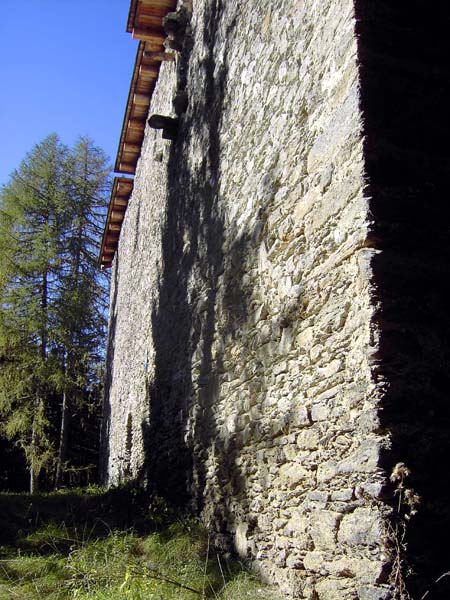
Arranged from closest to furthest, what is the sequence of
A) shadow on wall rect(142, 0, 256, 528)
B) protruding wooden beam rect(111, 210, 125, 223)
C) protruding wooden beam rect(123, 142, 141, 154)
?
shadow on wall rect(142, 0, 256, 528) < protruding wooden beam rect(123, 142, 141, 154) < protruding wooden beam rect(111, 210, 125, 223)

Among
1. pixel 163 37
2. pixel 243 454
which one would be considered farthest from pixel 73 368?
pixel 243 454

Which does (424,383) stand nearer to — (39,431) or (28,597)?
(28,597)

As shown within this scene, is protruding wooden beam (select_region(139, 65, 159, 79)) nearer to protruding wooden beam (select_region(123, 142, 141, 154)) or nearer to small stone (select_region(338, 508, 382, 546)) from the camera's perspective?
protruding wooden beam (select_region(123, 142, 141, 154))

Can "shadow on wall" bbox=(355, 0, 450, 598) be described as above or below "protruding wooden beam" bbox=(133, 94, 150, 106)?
below

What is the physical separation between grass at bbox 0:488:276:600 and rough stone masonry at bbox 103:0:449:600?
0.23 meters

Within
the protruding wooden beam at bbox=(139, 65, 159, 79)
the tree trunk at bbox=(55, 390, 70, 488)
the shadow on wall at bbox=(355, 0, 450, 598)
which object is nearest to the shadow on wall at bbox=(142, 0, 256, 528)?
the shadow on wall at bbox=(355, 0, 450, 598)

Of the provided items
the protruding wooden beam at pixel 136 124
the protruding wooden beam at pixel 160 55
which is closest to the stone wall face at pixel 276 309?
the protruding wooden beam at pixel 160 55

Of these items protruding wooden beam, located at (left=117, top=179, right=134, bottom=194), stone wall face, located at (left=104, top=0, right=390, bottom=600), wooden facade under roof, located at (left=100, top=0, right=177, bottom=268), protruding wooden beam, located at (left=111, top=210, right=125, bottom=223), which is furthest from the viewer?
protruding wooden beam, located at (left=111, top=210, right=125, bottom=223)

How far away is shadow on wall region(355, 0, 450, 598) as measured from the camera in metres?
2.59

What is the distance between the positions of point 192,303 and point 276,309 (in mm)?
2204

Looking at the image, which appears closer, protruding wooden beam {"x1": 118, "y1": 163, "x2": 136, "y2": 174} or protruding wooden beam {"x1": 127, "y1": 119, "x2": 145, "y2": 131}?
protruding wooden beam {"x1": 127, "y1": 119, "x2": 145, "y2": 131}

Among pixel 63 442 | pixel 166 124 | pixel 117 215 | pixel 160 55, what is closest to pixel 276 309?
pixel 166 124

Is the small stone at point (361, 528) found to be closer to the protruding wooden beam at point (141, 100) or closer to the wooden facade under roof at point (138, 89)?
the wooden facade under roof at point (138, 89)

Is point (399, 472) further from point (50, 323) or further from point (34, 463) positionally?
point (50, 323)
